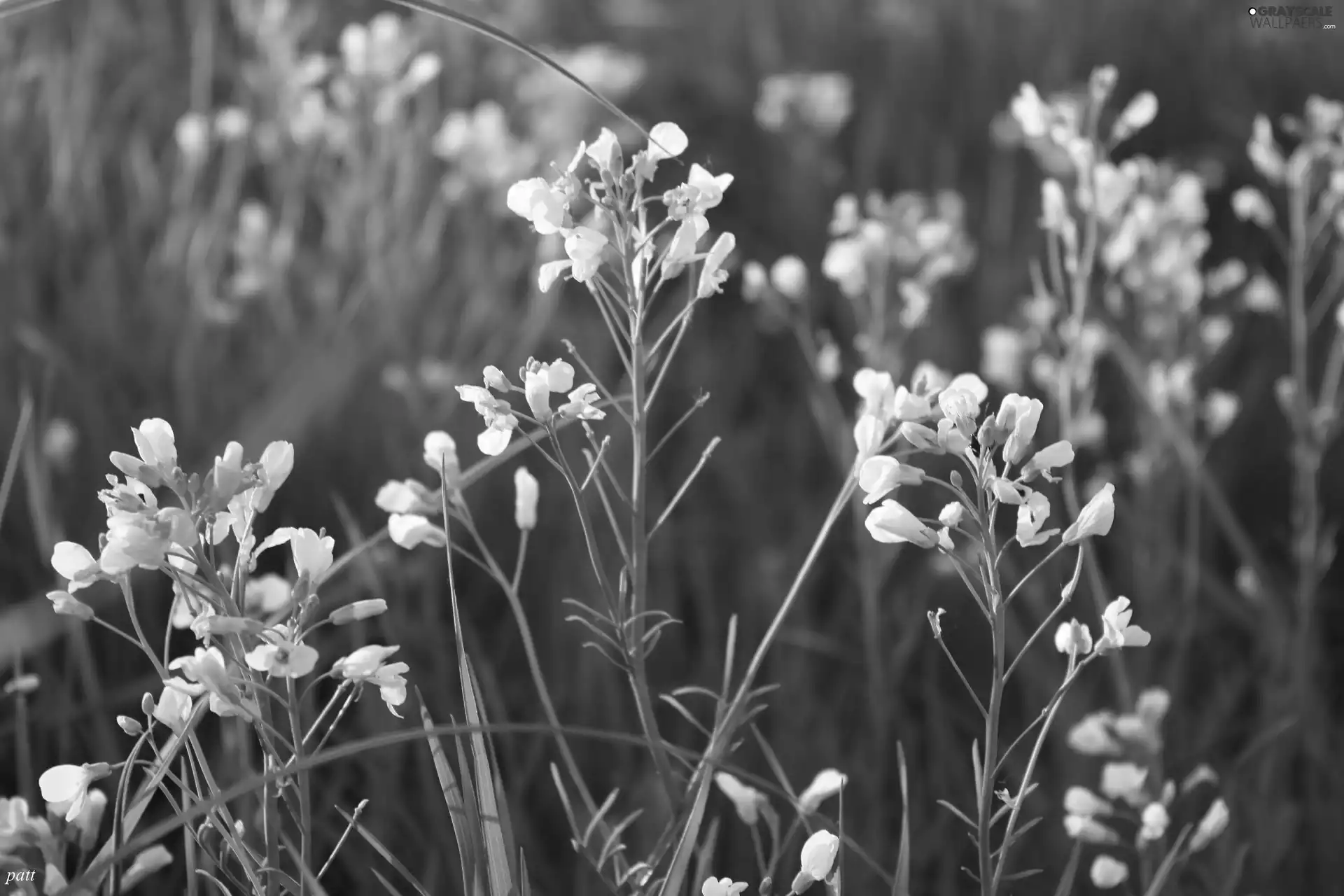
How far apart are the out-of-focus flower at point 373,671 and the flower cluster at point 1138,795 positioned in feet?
2.72

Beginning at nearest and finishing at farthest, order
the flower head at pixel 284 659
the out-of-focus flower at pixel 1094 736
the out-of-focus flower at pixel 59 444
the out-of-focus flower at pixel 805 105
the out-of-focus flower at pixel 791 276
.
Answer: the flower head at pixel 284 659, the out-of-focus flower at pixel 1094 736, the out-of-focus flower at pixel 791 276, the out-of-focus flower at pixel 59 444, the out-of-focus flower at pixel 805 105

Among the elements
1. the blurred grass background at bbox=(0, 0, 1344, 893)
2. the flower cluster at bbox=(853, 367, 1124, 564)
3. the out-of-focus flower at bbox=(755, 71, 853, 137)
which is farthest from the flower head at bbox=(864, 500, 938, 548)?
the out-of-focus flower at bbox=(755, 71, 853, 137)

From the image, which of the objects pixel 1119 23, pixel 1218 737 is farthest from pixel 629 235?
pixel 1119 23

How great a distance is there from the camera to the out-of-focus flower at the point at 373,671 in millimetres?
1092

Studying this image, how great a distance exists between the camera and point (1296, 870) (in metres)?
1.92

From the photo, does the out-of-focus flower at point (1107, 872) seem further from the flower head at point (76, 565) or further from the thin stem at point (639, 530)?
the flower head at point (76, 565)

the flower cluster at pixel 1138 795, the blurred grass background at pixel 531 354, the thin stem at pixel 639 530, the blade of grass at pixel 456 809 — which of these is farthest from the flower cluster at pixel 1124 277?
the blade of grass at pixel 456 809

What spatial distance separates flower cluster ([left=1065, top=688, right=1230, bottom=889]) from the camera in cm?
148

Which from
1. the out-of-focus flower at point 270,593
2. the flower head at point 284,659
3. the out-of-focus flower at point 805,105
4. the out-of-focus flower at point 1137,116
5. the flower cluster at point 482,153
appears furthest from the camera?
the out-of-focus flower at point 805,105

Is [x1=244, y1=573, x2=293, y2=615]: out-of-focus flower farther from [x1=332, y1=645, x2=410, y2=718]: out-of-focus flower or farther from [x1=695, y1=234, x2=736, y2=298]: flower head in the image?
[x1=695, y1=234, x2=736, y2=298]: flower head

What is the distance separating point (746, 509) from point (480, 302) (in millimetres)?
985

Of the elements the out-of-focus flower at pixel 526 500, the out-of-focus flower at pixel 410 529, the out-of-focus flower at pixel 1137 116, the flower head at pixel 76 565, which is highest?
the out-of-focus flower at pixel 1137 116

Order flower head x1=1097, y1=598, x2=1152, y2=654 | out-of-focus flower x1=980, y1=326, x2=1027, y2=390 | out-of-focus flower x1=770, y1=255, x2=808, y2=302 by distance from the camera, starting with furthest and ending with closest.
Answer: out-of-focus flower x1=980, y1=326, x2=1027, y2=390
out-of-focus flower x1=770, y1=255, x2=808, y2=302
flower head x1=1097, y1=598, x2=1152, y2=654

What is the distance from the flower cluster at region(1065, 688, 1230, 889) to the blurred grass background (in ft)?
0.42
